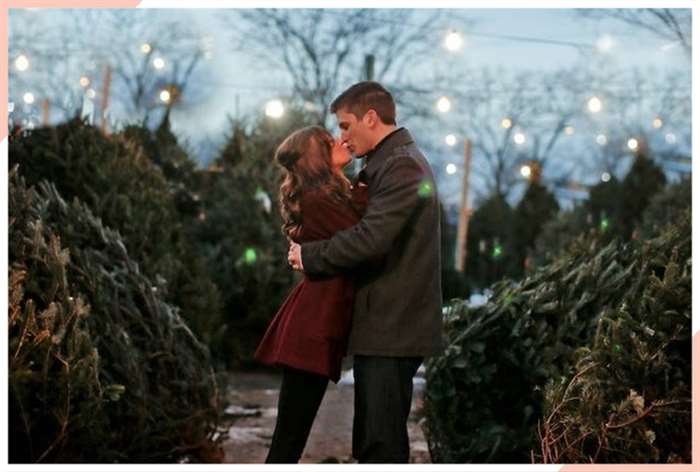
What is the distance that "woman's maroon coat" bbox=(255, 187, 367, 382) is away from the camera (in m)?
3.95

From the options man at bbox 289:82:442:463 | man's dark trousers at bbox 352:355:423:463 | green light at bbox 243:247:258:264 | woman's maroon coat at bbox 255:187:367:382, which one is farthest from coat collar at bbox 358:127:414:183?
green light at bbox 243:247:258:264

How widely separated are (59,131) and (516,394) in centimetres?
369

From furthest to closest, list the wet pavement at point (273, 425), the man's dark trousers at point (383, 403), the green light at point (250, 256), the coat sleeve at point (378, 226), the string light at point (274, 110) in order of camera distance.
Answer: the string light at point (274, 110)
the green light at point (250, 256)
the wet pavement at point (273, 425)
the man's dark trousers at point (383, 403)
the coat sleeve at point (378, 226)

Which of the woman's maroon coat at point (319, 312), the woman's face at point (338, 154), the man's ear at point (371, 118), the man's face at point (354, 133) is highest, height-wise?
the man's ear at point (371, 118)

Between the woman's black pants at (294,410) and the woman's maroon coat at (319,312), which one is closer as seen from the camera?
the woman's maroon coat at (319,312)

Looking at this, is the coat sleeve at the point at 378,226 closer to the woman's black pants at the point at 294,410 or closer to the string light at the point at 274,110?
the woman's black pants at the point at 294,410

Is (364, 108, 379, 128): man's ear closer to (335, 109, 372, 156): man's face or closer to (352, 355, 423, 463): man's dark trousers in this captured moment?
(335, 109, 372, 156): man's face

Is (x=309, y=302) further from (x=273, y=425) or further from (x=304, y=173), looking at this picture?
(x=273, y=425)

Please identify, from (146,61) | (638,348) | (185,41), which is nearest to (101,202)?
(638,348)

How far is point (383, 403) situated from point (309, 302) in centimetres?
44

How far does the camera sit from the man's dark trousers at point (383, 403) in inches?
156

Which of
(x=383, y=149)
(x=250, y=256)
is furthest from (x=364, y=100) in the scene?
(x=250, y=256)

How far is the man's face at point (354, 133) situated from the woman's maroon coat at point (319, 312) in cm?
19

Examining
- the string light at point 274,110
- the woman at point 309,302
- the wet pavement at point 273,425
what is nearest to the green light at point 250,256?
the wet pavement at point 273,425
